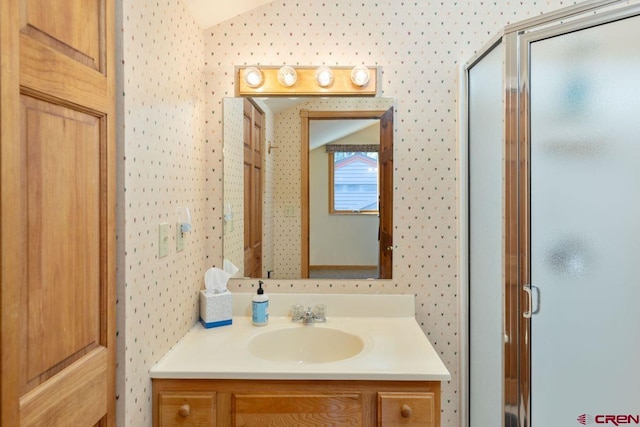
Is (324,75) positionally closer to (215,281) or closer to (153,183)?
(153,183)

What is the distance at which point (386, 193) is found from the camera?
6.08 feet

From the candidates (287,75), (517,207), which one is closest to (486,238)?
(517,207)

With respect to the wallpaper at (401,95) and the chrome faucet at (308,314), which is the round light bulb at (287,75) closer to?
the wallpaper at (401,95)

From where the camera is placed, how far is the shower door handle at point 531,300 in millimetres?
1392

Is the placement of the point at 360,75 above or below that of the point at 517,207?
above

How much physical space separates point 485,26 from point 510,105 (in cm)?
62

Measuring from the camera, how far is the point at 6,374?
0.72 metres

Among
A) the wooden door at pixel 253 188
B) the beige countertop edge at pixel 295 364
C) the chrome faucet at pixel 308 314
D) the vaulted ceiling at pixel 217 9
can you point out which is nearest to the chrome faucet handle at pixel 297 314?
the chrome faucet at pixel 308 314

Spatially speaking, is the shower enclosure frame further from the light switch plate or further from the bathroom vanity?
the light switch plate

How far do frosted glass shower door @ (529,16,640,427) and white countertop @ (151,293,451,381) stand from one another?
0.43 metres

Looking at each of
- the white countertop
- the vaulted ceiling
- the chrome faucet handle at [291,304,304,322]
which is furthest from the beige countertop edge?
the vaulted ceiling

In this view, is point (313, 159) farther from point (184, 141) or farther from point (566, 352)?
point (566, 352)

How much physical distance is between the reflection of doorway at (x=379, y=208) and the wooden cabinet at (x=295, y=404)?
62 cm

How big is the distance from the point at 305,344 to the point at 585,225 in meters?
1.13
